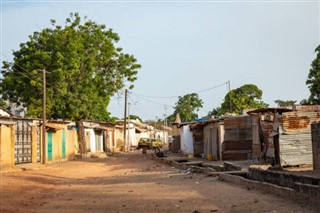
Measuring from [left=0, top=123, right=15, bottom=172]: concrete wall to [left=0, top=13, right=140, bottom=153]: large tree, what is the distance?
10.0 metres

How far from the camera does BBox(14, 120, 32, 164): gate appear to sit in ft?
100.0

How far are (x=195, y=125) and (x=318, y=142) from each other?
20.2 m

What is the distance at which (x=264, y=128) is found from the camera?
72.0ft

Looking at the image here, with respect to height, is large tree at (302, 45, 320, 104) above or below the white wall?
above

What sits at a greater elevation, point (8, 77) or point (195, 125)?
point (8, 77)

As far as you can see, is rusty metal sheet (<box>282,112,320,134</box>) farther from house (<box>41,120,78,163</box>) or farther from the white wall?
the white wall

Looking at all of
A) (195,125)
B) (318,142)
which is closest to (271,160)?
(318,142)

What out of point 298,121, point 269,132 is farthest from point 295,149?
point 269,132

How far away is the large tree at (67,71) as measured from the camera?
Answer: 128 feet

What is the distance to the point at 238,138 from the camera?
28.0 meters

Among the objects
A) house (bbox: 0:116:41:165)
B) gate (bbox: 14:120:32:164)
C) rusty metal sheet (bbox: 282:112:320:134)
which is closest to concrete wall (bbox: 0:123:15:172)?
house (bbox: 0:116:41:165)

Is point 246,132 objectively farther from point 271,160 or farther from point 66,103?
point 66,103

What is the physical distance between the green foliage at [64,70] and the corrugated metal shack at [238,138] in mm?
15424

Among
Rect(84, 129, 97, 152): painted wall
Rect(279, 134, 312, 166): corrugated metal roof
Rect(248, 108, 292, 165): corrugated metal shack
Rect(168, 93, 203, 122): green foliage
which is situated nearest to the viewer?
Rect(279, 134, 312, 166): corrugated metal roof
